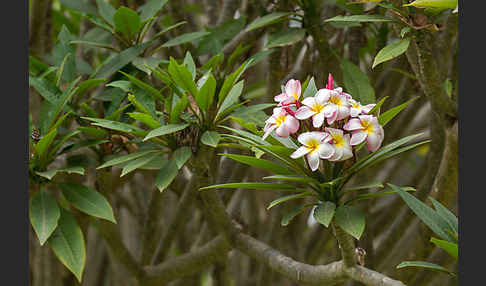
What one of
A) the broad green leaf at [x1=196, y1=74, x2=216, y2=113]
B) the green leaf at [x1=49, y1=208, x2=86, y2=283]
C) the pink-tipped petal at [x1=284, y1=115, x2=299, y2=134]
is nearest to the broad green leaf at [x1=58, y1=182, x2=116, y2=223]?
the green leaf at [x1=49, y1=208, x2=86, y2=283]

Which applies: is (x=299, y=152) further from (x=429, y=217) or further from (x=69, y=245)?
(x=69, y=245)

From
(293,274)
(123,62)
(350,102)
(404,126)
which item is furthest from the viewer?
(404,126)

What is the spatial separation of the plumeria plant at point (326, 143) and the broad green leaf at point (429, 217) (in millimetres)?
20

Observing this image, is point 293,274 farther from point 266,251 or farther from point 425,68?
point 425,68

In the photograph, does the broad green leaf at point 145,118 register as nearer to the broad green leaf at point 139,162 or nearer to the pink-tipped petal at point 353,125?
the broad green leaf at point 139,162

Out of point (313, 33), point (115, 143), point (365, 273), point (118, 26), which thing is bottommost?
point (365, 273)

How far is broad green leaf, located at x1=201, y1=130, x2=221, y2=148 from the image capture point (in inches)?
49.8

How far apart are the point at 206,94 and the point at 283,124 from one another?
274 mm

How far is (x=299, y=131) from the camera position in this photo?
1107mm

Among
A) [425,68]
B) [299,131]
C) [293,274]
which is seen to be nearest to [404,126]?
[425,68]

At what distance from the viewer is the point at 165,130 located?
124 centimetres

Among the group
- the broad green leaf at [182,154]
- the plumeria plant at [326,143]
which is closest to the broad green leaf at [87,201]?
the broad green leaf at [182,154]

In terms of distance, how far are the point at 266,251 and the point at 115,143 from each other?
0.47 metres

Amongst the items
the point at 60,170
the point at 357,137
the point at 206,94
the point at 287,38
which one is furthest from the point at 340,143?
the point at 60,170
